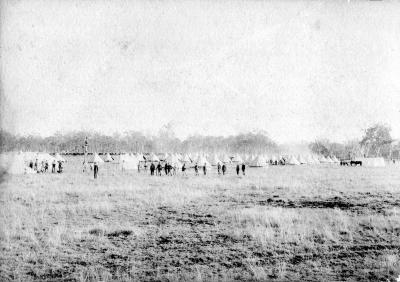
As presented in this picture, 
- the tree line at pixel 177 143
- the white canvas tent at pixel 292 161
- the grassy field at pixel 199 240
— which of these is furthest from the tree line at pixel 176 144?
the grassy field at pixel 199 240

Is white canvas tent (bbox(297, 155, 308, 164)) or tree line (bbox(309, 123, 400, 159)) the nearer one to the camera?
white canvas tent (bbox(297, 155, 308, 164))

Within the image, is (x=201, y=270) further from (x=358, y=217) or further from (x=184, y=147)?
(x=184, y=147)

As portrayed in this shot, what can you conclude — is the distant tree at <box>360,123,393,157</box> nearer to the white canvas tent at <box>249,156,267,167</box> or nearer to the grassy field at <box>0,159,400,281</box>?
the white canvas tent at <box>249,156,267,167</box>

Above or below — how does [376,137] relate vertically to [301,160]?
above

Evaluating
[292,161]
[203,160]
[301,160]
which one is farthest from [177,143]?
[203,160]

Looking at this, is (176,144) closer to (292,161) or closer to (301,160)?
(301,160)

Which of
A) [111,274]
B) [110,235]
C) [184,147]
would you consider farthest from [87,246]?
[184,147]

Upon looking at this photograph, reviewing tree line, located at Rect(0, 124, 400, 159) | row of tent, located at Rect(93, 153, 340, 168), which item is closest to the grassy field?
row of tent, located at Rect(93, 153, 340, 168)

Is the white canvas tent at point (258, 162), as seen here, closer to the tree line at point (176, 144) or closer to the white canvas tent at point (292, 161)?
the white canvas tent at point (292, 161)
